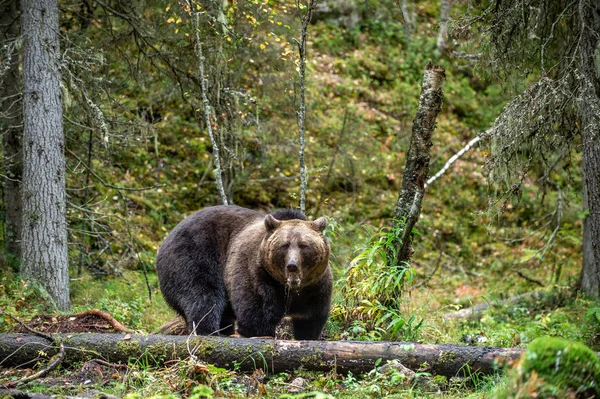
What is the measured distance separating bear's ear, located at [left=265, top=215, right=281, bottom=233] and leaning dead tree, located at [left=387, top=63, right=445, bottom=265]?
5.65 ft

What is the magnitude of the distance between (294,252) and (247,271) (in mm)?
783

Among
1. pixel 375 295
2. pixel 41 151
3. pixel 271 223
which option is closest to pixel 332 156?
pixel 41 151

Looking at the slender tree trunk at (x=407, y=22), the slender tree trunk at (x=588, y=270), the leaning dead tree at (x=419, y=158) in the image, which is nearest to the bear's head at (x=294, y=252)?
the leaning dead tree at (x=419, y=158)

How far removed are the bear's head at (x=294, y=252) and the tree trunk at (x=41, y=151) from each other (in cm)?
385

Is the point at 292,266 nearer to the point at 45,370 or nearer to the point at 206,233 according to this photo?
the point at 206,233

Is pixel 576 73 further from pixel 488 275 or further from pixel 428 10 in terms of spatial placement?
pixel 428 10

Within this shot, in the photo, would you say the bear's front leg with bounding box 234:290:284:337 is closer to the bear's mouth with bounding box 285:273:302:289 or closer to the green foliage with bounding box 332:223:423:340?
the bear's mouth with bounding box 285:273:302:289

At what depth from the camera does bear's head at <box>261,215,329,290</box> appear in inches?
275

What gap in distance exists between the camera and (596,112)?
784 centimetres

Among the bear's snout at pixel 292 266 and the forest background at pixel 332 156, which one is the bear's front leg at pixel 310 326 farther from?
the bear's snout at pixel 292 266

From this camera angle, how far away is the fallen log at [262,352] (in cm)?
612

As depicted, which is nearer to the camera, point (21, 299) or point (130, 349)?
point (130, 349)

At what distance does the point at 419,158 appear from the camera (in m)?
8.35

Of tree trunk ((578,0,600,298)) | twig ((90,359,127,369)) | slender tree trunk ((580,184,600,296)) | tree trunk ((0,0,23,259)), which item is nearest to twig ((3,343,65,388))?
twig ((90,359,127,369))
